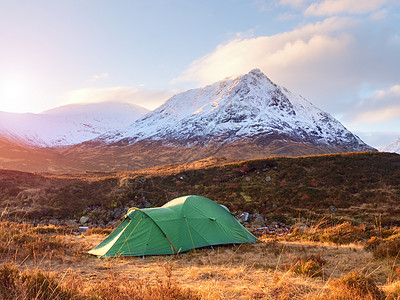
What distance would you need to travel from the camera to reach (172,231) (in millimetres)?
11164

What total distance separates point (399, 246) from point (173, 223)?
26.9 feet

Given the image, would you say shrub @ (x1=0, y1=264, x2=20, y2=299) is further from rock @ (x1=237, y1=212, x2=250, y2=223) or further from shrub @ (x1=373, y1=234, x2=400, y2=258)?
rock @ (x1=237, y1=212, x2=250, y2=223)

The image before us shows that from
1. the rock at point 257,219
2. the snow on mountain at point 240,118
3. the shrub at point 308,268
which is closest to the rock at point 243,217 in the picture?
the rock at point 257,219

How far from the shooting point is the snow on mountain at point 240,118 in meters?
123

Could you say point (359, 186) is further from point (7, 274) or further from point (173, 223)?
point (7, 274)

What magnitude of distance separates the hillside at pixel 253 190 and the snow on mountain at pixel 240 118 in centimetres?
8354

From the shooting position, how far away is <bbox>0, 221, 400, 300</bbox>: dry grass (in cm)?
449

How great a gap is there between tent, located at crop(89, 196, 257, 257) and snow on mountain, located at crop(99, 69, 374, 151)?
99.6 meters

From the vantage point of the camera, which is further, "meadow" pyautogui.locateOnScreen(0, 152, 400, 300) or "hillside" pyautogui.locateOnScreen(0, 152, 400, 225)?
"hillside" pyautogui.locateOnScreen(0, 152, 400, 225)

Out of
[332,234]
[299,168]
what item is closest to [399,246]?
[332,234]

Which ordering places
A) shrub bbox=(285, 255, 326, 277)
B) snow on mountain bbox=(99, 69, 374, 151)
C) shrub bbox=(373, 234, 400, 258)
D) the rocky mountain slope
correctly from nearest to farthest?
shrub bbox=(285, 255, 326, 277) → shrub bbox=(373, 234, 400, 258) → the rocky mountain slope → snow on mountain bbox=(99, 69, 374, 151)

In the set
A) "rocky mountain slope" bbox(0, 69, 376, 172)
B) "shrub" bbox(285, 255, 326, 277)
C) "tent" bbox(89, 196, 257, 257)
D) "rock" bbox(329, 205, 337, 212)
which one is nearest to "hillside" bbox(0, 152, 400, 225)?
"rock" bbox(329, 205, 337, 212)

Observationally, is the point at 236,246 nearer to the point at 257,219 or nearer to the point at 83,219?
the point at 257,219

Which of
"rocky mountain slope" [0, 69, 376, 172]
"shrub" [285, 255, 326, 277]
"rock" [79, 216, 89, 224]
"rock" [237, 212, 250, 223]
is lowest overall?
"rock" [79, 216, 89, 224]
